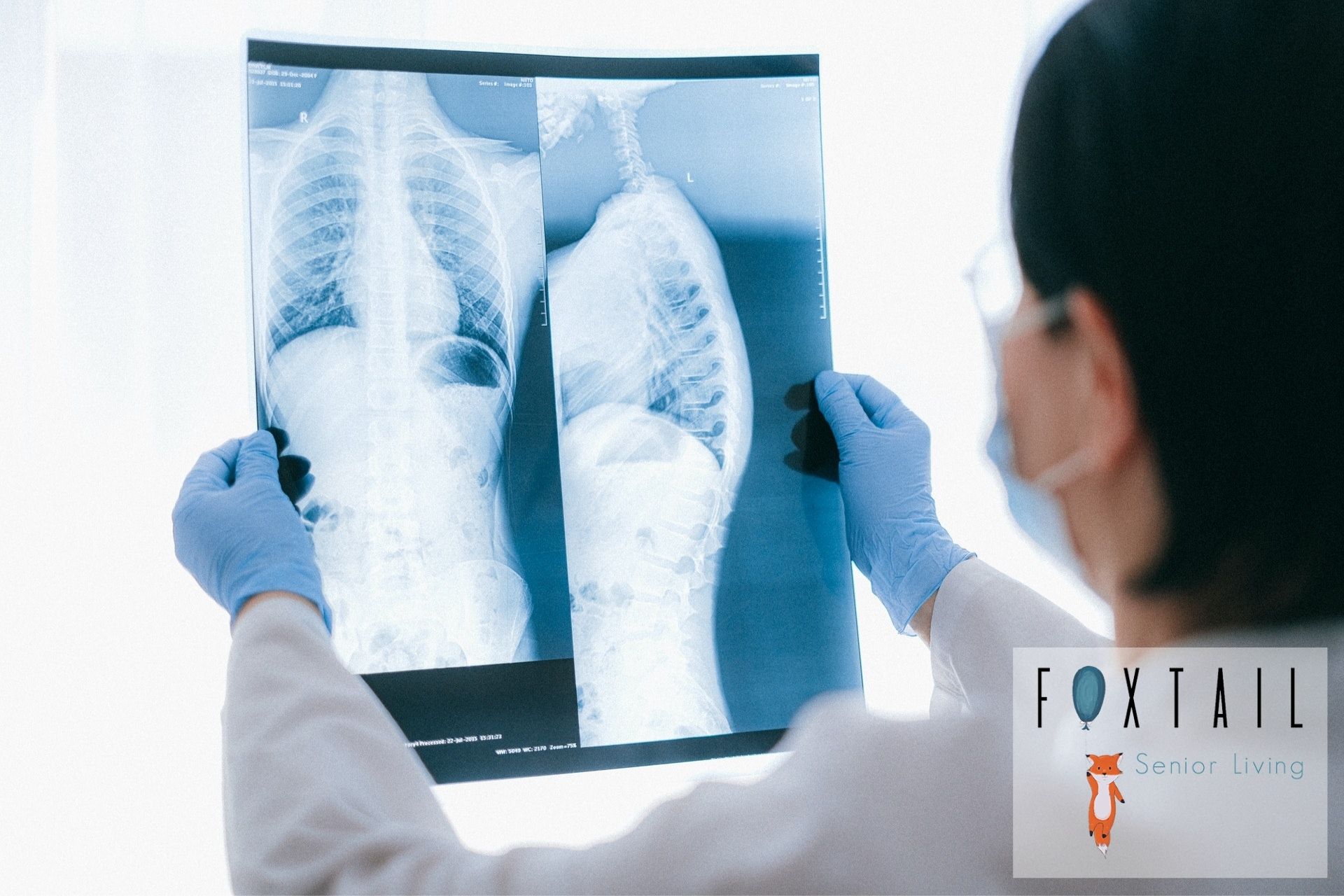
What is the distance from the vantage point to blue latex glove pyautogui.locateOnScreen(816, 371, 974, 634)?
1.16 m

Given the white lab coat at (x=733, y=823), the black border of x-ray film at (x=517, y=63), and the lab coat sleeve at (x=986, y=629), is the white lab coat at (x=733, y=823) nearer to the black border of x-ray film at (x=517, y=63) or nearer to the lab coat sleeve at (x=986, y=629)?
the lab coat sleeve at (x=986, y=629)

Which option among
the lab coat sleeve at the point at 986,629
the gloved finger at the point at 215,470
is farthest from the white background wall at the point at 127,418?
the lab coat sleeve at the point at 986,629

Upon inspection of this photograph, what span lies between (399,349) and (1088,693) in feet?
2.71

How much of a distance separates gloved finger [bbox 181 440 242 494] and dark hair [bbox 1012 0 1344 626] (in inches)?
34.8

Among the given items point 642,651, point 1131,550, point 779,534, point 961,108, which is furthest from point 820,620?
point 961,108

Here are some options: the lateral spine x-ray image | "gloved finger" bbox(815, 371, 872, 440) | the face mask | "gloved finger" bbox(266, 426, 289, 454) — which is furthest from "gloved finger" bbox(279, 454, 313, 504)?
the face mask

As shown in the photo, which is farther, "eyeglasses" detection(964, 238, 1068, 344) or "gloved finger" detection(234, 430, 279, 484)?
"gloved finger" detection(234, 430, 279, 484)

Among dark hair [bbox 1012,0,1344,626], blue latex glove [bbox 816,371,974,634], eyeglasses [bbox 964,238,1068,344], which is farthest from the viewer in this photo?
blue latex glove [bbox 816,371,974,634]

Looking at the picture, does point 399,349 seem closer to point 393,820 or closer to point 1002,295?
point 393,820

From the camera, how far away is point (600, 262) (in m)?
1.16

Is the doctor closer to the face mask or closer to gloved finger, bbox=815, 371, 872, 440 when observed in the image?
the face mask

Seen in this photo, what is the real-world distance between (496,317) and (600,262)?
152 mm

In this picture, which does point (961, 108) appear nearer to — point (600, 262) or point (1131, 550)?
point (600, 262)

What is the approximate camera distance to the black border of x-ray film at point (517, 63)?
107 centimetres
